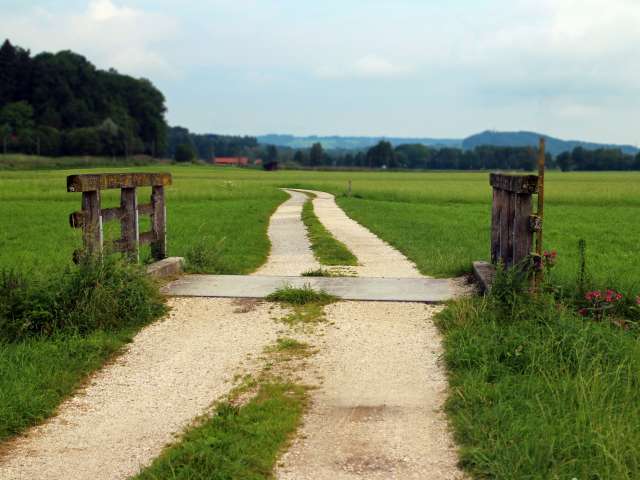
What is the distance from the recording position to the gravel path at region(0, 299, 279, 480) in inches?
169

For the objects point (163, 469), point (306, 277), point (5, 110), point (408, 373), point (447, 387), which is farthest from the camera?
point (5, 110)

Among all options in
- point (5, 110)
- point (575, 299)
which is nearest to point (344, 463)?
point (575, 299)

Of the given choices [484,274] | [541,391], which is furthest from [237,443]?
[484,274]

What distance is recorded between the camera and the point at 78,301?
7188 mm

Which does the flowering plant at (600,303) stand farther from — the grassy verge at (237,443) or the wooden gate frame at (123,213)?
the wooden gate frame at (123,213)

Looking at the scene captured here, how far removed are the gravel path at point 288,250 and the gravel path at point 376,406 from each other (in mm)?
4460

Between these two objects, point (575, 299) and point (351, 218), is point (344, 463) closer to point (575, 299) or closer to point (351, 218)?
point (575, 299)

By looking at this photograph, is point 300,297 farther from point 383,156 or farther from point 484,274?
point 383,156

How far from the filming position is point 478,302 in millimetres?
7355

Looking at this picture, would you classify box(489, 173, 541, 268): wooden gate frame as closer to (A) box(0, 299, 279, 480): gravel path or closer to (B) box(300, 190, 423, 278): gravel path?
(B) box(300, 190, 423, 278): gravel path

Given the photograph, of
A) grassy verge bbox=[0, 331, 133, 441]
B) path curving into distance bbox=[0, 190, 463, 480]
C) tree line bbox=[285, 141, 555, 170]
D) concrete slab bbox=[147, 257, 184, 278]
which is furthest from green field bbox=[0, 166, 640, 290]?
tree line bbox=[285, 141, 555, 170]

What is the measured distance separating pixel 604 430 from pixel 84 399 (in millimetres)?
3833

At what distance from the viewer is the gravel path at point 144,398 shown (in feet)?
14.1

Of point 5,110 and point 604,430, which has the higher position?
point 5,110
